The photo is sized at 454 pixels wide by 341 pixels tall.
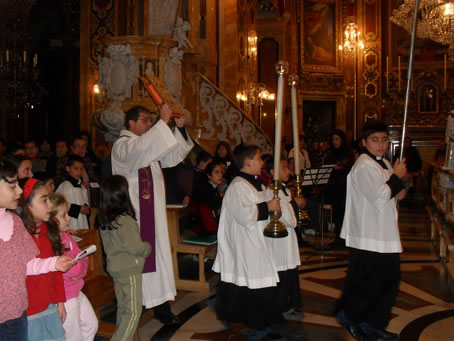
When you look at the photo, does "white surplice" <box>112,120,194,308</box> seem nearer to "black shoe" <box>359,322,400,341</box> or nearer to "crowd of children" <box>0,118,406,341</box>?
"crowd of children" <box>0,118,406,341</box>

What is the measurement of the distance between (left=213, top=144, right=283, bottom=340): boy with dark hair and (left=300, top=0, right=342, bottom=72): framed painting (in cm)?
1757

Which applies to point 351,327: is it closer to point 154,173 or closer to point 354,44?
point 154,173

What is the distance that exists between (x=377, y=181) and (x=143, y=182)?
192 centimetres

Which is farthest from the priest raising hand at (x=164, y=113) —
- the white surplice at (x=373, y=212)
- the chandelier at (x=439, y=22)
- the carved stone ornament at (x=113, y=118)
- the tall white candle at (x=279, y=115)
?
the chandelier at (x=439, y=22)

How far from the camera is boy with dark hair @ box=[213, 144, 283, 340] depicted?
13.8 feet

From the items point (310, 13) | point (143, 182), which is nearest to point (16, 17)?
point (143, 182)

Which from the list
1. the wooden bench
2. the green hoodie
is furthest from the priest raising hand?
the wooden bench

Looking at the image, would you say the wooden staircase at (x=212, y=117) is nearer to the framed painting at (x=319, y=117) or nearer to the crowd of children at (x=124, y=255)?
the crowd of children at (x=124, y=255)

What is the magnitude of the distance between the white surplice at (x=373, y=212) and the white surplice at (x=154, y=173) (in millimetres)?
1528

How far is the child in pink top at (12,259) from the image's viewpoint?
2449 mm

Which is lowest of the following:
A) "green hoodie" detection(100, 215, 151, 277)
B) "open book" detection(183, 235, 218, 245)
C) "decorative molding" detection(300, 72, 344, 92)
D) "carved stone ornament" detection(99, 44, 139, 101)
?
"open book" detection(183, 235, 218, 245)

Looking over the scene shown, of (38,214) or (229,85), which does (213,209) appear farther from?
(229,85)

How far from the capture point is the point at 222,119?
9.95 meters

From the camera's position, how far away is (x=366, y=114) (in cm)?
2066
